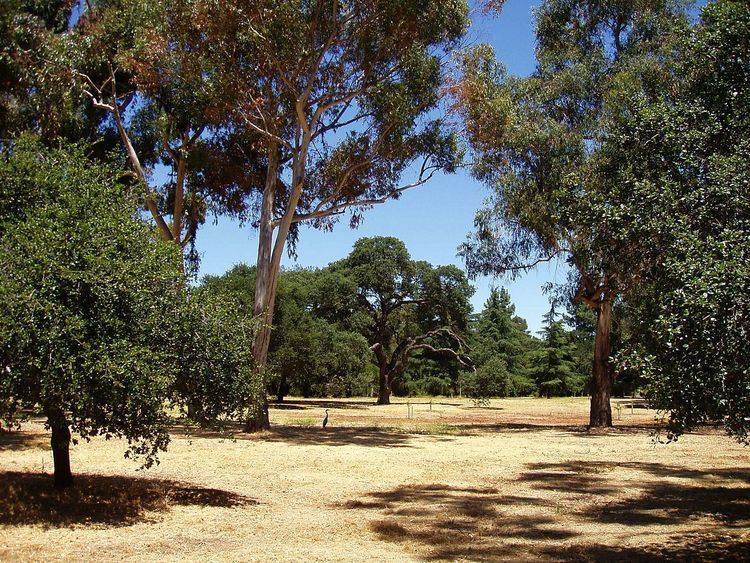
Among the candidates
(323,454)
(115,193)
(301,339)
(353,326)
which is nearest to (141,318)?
(115,193)

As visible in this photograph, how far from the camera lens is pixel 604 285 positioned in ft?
76.0

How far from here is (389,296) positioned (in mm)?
49688

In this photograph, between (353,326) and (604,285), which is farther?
(353,326)

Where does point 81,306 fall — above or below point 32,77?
below

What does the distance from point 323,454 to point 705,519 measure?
356 inches

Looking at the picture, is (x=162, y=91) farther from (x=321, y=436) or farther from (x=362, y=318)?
(x=362, y=318)

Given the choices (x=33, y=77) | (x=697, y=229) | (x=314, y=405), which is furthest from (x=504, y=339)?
(x=697, y=229)

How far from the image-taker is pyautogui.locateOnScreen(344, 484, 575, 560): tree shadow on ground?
791cm

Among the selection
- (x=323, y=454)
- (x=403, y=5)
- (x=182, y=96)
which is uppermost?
(x=403, y=5)

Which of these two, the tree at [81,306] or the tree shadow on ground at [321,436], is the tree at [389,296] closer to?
the tree shadow on ground at [321,436]

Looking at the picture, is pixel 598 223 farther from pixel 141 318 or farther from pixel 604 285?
pixel 604 285

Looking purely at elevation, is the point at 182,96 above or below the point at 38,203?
above

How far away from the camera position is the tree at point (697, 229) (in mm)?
5445

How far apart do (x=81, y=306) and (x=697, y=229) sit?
6975 mm
